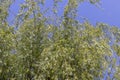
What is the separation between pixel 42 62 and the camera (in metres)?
9.92

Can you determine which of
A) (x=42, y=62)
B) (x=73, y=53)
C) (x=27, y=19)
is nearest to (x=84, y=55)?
(x=73, y=53)

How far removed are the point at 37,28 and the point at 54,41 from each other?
49 centimetres

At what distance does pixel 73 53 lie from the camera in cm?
1006

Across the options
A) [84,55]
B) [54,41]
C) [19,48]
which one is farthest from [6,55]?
[84,55]

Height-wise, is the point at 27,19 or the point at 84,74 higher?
the point at 27,19

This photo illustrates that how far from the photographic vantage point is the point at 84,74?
998cm

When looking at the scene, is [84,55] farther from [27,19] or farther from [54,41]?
[27,19]

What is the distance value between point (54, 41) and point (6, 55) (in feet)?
3.61

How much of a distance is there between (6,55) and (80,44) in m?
1.65

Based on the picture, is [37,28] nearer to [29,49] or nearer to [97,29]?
[29,49]

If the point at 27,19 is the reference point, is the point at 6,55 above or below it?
below

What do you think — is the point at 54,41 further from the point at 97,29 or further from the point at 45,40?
the point at 97,29

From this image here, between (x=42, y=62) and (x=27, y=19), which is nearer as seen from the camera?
(x=42, y=62)

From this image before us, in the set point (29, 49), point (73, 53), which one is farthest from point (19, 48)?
point (73, 53)
